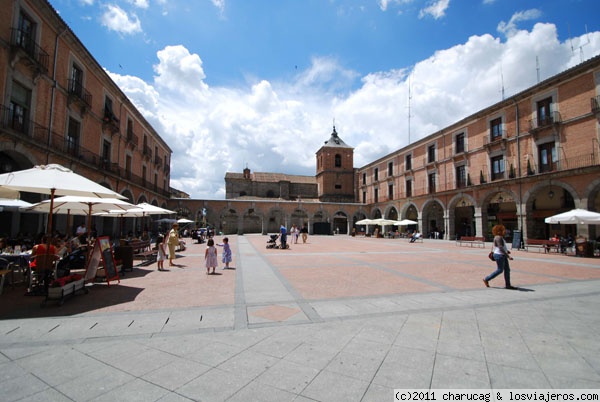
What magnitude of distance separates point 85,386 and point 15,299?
4550mm

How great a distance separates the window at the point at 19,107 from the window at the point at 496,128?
30.0m

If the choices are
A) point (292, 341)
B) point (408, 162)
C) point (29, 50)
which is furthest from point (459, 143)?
point (29, 50)

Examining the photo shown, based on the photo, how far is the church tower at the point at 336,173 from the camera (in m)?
46.8

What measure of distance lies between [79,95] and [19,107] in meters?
3.82

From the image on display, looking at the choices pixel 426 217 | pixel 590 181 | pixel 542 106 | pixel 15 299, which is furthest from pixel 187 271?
pixel 426 217

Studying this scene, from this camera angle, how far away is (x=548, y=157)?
62.4 feet

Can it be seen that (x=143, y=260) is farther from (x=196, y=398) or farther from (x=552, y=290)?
(x=552, y=290)

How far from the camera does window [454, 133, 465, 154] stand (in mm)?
26109

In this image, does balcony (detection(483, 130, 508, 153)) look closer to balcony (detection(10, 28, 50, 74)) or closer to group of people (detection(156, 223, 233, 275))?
group of people (detection(156, 223, 233, 275))

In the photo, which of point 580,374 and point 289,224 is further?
point 289,224

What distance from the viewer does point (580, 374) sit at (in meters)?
2.59

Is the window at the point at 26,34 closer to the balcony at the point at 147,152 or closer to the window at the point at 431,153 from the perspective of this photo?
the balcony at the point at 147,152

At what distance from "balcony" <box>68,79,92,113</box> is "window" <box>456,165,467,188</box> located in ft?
95.3

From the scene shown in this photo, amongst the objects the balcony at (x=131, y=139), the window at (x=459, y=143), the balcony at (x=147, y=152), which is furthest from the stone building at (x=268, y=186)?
the window at (x=459, y=143)
